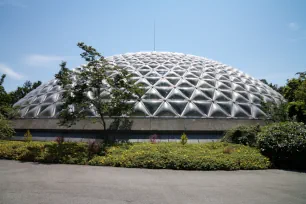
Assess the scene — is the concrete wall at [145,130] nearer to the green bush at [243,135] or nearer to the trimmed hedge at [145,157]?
the green bush at [243,135]

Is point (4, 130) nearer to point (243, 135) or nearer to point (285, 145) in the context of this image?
point (243, 135)

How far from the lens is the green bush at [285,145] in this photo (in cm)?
877

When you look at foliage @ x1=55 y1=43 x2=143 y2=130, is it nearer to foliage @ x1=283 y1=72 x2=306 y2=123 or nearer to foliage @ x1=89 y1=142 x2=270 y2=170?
foliage @ x1=89 y1=142 x2=270 y2=170

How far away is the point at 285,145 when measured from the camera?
896 centimetres

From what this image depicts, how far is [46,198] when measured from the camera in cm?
503

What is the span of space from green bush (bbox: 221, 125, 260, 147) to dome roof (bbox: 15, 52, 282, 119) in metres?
2.67

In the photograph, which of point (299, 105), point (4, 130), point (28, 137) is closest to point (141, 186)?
point (28, 137)

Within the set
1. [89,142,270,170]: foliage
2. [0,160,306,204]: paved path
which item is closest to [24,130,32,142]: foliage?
[0,160,306,204]: paved path

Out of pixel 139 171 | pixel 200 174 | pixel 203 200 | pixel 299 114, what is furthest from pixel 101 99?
pixel 299 114

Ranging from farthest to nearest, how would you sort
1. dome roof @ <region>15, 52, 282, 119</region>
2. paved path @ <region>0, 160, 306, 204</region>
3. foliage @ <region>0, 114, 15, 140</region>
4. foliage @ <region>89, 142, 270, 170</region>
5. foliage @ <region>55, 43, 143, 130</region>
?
dome roof @ <region>15, 52, 282, 119</region> < foliage @ <region>0, 114, 15, 140</region> < foliage @ <region>55, 43, 143, 130</region> < foliage @ <region>89, 142, 270, 170</region> < paved path @ <region>0, 160, 306, 204</region>

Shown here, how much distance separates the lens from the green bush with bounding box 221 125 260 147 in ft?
40.5

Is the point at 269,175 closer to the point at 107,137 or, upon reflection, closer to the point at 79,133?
the point at 107,137

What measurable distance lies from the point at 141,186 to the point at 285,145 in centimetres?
685

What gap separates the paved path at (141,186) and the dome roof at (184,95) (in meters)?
7.77
